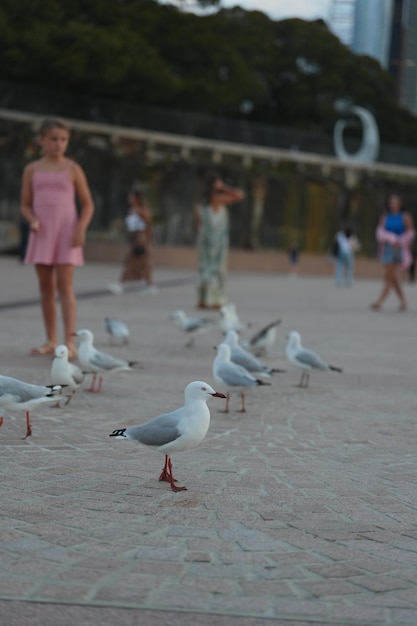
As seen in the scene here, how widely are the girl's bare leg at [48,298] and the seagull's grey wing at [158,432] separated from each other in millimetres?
5373

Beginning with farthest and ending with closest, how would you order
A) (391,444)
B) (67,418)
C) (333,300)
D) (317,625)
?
(333,300) < (67,418) < (391,444) < (317,625)

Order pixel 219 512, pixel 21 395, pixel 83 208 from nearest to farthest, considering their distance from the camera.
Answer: pixel 219 512
pixel 21 395
pixel 83 208

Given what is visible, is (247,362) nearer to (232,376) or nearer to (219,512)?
(232,376)

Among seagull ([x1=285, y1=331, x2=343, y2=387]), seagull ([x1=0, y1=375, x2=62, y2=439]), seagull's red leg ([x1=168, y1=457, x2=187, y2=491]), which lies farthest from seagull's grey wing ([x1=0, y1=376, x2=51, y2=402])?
seagull ([x1=285, y1=331, x2=343, y2=387])

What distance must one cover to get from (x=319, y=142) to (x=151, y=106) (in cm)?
1237

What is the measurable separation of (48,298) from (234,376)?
376cm

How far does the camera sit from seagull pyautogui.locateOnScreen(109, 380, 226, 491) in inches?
210

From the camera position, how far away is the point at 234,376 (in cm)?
750

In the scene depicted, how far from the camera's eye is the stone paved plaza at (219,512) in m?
3.86

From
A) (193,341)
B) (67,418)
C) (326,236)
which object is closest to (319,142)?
(326,236)

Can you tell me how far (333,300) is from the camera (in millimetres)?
24859

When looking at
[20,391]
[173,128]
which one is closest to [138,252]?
[20,391]

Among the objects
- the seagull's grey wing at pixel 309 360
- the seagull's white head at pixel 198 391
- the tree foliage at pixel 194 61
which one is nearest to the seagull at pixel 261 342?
the seagull's grey wing at pixel 309 360

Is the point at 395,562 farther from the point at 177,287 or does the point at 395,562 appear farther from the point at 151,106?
the point at 151,106
